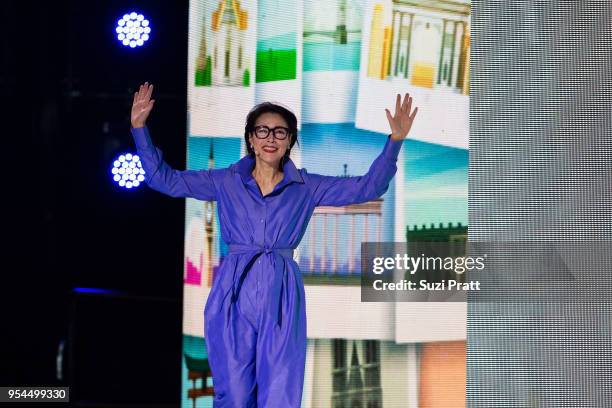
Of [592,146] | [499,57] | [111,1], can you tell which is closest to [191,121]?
[111,1]

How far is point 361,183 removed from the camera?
3785 millimetres

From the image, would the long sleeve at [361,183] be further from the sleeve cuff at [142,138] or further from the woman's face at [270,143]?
the sleeve cuff at [142,138]

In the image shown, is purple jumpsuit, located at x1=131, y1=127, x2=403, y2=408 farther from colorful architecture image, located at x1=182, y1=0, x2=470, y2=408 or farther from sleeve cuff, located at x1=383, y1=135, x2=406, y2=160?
colorful architecture image, located at x1=182, y1=0, x2=470, y2=408

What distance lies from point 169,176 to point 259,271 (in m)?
0.48

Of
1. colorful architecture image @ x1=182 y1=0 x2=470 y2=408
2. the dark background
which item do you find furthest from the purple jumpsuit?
the dark background

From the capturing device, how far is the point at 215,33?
4434mm

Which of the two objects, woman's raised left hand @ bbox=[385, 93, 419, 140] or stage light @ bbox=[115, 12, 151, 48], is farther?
stage light @ bbox=[115, 12, 151, 48]

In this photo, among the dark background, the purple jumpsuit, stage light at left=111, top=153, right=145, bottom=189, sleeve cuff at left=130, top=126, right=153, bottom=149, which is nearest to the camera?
the purple jumpsuit

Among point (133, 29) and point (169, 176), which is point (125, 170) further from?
point (169, 176)

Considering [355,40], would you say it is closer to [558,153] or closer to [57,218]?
[558,153]

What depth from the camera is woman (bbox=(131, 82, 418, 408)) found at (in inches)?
145

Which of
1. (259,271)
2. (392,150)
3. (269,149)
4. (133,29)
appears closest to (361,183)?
(392,150)

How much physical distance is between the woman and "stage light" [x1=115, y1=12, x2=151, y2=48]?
0.82m

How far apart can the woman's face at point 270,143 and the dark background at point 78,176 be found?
926mm
